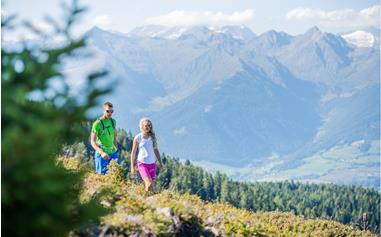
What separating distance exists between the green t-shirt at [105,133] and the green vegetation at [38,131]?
10.4 metres

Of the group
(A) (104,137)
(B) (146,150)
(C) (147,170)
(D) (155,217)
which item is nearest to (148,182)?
(C) (147,170)

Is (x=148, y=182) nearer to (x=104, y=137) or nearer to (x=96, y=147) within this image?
(x=96, y=147)

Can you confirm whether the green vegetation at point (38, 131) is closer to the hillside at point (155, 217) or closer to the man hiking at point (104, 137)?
the hillside at point (155, 217)

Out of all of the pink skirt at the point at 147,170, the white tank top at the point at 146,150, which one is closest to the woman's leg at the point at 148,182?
the pink skirt at the point at 147,170

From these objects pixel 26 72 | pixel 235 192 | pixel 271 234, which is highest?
pixel 235 192

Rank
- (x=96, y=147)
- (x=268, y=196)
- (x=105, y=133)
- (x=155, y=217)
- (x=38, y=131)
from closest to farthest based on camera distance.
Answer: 1. (x=38, y=131)
2. (x=155, y=217)
3. (x=96, y=147)
4. (x=105, y=133)
5. (x=268, y=196)

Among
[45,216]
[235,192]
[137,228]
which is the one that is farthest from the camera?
[235,192]

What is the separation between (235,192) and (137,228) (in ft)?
452

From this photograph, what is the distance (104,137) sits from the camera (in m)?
15.2

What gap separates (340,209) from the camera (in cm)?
17038

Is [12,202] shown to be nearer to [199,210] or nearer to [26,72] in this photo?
[26,72]

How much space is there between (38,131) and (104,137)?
12.1m

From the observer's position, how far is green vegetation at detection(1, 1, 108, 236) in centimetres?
335

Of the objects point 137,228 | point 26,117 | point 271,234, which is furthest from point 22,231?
point 271,234
